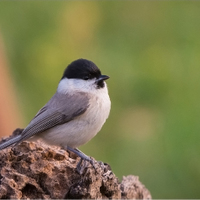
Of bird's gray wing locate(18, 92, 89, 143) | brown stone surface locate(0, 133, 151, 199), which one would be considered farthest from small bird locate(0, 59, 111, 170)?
brown stone surface locate(0, 133, 151, 199)

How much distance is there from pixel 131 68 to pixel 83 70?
101 inches

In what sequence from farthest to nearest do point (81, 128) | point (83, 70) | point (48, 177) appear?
point (83, 70), point (81, 128), point (48, 177)

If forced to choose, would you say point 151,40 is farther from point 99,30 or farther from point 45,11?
point 45,11

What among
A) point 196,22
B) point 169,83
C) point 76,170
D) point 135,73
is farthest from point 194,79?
point 76,170

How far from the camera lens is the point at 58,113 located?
332 centimetres

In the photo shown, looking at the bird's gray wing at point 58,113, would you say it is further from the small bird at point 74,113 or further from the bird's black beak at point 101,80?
the bird's black beak at point 101,80

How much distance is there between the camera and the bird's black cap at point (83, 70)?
336cm

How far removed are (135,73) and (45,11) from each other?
5.55 feet

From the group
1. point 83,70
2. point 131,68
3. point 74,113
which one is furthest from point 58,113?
point 131,68

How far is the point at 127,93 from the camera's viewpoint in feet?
18.2

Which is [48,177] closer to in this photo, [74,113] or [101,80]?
[74,113]

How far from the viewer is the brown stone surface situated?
8.55 feet

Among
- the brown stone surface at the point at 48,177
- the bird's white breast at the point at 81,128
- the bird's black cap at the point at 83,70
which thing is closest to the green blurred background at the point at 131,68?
the bird's white breast at the point at 81,128

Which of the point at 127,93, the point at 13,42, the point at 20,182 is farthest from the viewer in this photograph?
the point at 13,42
